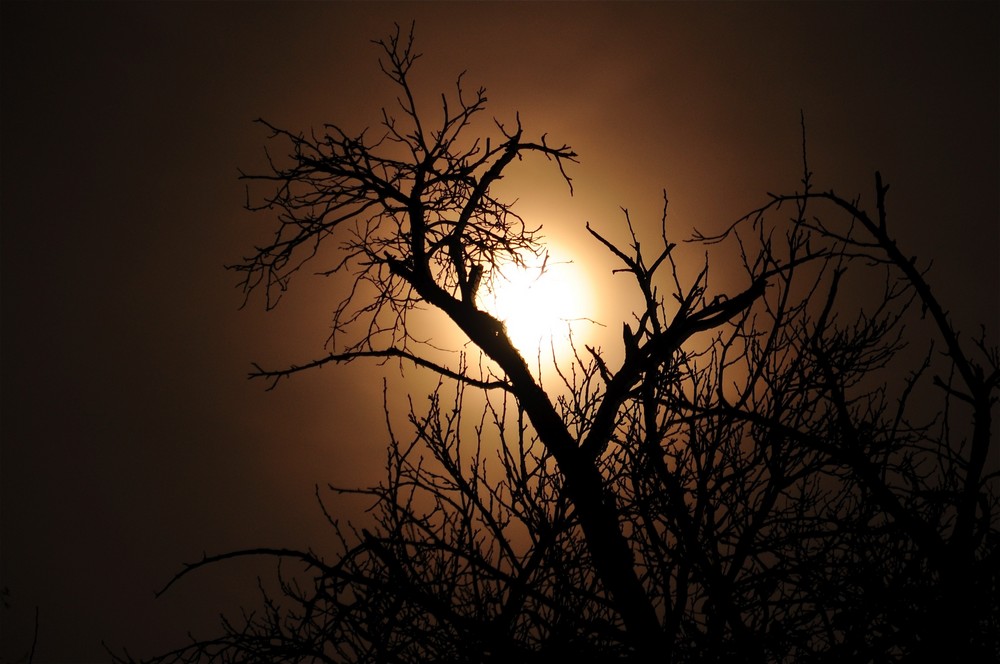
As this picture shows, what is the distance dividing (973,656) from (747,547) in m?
1.14

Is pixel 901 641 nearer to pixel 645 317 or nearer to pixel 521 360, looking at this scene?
pixel 645 317

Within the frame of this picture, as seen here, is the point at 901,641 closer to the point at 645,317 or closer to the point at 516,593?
the point at 516,593

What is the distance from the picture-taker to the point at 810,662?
3586 millimetres

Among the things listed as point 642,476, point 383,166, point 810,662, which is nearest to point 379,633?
point 642,476

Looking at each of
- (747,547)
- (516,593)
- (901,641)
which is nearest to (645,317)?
(747,547)

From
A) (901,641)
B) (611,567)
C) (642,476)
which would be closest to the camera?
(901,641)

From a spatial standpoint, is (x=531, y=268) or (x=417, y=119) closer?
(x=417, y=119)

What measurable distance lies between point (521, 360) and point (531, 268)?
162 centimetres

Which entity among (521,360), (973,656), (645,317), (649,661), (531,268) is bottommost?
(973,656)

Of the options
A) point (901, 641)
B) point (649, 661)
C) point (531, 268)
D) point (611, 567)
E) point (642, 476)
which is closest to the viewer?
point (901, 641)

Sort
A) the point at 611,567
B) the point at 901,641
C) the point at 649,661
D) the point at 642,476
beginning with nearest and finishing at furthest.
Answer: the point at 901,641 → the point at 649,661 → the point at 611,567 → the point at 642,476

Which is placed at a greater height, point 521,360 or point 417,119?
point 417,119

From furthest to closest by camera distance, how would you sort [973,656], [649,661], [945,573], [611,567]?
[611,567] → [649,661] → [973,656] → [945,573]

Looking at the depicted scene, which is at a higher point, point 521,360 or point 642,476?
point 521,360
